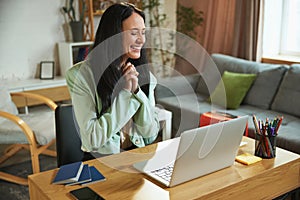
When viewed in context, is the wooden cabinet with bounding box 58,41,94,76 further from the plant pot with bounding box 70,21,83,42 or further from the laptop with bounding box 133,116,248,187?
Result: the laptop with bounding box 133,116,248,187

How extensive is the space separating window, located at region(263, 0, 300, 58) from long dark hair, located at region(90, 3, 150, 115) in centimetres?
274

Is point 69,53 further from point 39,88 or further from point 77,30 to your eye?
point 39,88

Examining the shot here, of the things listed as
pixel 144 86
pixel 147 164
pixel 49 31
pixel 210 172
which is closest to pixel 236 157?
pixel 210 172

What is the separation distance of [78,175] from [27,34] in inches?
109

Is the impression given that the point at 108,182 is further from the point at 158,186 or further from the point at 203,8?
the point at 203,8

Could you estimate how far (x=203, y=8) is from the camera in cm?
459

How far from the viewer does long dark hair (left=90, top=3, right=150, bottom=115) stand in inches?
59.1

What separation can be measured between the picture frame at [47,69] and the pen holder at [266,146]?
2.71 meters

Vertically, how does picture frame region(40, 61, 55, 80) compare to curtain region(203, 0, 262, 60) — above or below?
below

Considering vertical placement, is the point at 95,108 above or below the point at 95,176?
above

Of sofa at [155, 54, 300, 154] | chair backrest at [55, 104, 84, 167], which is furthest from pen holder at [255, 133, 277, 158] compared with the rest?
sofa at [155, 54, 300, 154]

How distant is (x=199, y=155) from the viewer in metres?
1.35

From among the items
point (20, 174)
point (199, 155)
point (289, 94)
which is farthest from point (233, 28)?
point (199, 155)

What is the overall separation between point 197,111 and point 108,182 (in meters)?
1.99
